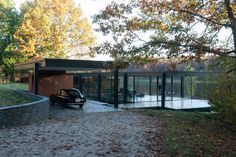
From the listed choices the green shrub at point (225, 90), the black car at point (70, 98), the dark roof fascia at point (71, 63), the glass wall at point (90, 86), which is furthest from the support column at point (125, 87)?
the green shrub at point (225, 90)

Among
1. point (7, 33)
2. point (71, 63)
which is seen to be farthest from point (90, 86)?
point (7, 33)

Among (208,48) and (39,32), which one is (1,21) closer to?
(39,32)

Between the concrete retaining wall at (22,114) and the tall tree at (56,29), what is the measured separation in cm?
2683

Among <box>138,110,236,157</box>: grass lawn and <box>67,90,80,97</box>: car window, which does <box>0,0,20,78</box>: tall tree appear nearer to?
<box>67,90,80,97</box>: car window

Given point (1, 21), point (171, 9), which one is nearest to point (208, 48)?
point (171, 9)

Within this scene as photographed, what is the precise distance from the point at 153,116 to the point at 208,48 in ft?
19.0

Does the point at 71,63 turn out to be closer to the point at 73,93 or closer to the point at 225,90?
the point at 73,93

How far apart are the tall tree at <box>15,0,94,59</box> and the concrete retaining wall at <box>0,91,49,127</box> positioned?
26826 mm

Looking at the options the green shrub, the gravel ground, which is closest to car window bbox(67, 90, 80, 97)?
the gravel ground

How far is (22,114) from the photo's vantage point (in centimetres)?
1180

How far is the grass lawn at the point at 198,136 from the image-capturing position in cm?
842

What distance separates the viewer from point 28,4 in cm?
4591

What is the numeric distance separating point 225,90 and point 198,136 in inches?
153

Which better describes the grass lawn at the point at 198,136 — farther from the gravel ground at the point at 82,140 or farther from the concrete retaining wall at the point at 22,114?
the concrete retaining wall at the point at 22,114
